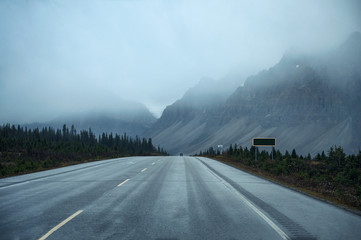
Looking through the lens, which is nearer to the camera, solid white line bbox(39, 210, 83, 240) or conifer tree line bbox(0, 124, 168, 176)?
solid white line bbox(39, 210, 83, 240)

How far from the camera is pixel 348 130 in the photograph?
186 metres

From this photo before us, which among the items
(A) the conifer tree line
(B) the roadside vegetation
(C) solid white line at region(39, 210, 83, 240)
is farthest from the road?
(A) the conifer tree line

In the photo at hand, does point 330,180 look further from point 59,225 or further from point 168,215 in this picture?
point 59,225

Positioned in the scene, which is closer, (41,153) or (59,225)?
(59,225)

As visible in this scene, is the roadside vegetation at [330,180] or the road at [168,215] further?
the roadside vegetation at [330,180]

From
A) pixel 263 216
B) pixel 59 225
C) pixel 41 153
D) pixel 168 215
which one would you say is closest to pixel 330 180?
pixel 263 216

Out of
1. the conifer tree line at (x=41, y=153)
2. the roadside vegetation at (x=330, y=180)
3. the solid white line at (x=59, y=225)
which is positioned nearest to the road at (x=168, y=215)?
the solid white line at (x=59, y=225)

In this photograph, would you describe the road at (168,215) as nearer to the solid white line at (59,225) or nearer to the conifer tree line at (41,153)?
the solid white line at (59,225)

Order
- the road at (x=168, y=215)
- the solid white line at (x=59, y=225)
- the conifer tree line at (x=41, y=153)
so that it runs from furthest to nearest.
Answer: the conifer tree line at (x=41, y=153)
the road at (x=168, y=215)
the solid white line at (x=59, y=225)

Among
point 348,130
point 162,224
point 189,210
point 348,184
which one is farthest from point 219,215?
point 348,130

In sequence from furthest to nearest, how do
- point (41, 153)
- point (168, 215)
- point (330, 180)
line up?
point (41, 153), point (330, 180), point (168, 215)

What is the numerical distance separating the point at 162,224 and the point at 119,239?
1.19m

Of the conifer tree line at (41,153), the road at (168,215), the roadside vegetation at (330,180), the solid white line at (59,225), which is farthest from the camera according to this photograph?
the conifer tree line at (41,153)

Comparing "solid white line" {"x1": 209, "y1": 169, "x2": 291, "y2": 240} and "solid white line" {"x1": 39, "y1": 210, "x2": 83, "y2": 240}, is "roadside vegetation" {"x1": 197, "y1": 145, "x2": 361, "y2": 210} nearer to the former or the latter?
"solid white line" {"x1": 209, "y1": 169, "x2": 291, "y2": 240}
